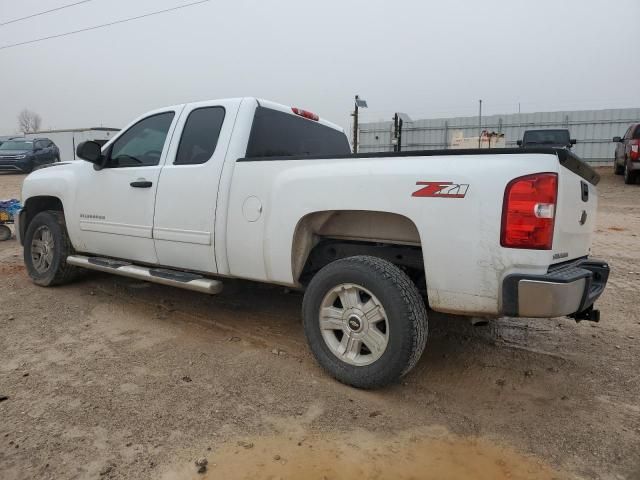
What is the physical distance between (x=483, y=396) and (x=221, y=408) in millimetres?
1598

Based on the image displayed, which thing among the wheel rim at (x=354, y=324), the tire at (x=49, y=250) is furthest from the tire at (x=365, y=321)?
the tire at (x=49, y=250)

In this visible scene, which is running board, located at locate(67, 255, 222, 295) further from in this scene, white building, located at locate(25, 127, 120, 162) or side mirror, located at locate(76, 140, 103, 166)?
white building, located at locate(25, 127, 120, 162)

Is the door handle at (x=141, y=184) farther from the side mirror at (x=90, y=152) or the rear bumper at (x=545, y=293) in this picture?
the rear bumper at (x=545, y=293)

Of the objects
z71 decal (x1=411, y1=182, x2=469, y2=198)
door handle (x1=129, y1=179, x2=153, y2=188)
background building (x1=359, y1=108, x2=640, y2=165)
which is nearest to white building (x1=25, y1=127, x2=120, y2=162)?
background building (x1=359, y1=108, x2=640, y2=165)

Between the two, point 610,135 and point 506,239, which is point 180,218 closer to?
point 506,239

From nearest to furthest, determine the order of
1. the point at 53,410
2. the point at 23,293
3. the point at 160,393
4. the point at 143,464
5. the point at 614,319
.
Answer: the point at 143,464
the point at 53,410
the point at 160,393
the point at 614,319
the point at 23,293

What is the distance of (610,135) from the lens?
24281 millimetres

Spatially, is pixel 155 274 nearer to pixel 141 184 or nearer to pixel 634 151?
pixel 141 184

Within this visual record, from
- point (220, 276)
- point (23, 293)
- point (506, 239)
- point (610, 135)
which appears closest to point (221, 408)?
point (220, 276)

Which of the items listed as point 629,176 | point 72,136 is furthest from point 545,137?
point 72,136

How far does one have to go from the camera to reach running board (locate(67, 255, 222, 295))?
3.75 m

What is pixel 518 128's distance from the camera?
25.8 metres

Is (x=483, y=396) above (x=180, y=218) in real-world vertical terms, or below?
below

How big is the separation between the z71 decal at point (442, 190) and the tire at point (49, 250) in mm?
3981
